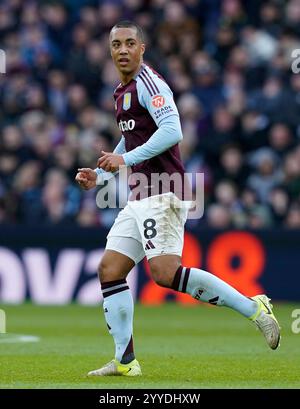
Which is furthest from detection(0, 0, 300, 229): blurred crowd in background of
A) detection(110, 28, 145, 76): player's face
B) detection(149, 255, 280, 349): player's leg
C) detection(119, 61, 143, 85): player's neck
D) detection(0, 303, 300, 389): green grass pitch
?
detection(149, 255, 280, 349): player's leg

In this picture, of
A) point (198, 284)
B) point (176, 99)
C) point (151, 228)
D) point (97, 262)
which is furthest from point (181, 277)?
point (176, 99)

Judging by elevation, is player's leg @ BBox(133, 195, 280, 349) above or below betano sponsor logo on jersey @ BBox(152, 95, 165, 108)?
below

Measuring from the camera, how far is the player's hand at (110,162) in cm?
750

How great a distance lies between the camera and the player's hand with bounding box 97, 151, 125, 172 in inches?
295

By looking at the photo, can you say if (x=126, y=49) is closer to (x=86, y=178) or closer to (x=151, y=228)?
(x=86, y=178)

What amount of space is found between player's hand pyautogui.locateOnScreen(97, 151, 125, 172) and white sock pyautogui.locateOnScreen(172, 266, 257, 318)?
0.80 m

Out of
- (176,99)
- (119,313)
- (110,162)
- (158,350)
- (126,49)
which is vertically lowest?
(158,350)

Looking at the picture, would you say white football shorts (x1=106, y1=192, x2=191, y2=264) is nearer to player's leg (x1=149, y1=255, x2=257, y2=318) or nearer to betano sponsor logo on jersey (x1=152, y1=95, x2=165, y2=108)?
player's leg (x1=149, y1=255, x2=257, y2=318)

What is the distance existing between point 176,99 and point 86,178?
918 cm

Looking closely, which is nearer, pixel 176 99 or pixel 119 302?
pixel 119 302

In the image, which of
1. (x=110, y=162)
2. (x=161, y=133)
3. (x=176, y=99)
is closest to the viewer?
(x=110, y=162)

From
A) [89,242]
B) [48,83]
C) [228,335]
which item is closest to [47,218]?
[89,242]

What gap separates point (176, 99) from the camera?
1675 cm
